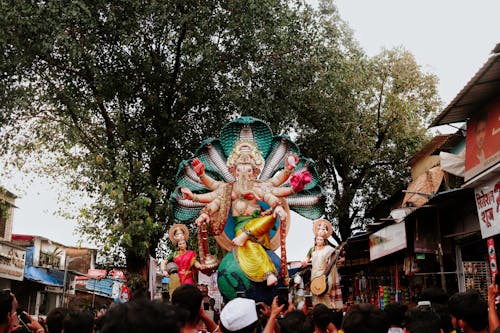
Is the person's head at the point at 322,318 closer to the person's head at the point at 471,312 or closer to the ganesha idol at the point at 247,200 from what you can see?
the person's head at the point at 471,312

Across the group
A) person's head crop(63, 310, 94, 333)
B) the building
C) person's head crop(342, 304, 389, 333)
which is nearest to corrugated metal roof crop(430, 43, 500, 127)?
person's head crop(342, 304, 389, 333)

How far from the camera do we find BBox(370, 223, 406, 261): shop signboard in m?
10.9

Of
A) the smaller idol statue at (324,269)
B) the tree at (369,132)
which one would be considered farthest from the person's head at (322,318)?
the tree at (369,132)

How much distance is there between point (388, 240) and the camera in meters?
11.5

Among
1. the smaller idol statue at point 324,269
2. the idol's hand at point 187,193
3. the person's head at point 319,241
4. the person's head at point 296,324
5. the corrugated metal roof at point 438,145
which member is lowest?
the person's head at point 296,324

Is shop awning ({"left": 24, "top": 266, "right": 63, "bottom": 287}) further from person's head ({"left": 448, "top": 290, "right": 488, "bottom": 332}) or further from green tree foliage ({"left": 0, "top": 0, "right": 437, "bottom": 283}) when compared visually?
person's head ({"left": 448, "top": 290, "right": 488, "bottom": 332})

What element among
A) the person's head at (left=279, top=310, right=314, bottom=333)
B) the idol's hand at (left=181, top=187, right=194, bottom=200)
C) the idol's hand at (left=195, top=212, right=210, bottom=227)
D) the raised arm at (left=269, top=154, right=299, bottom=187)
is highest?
the raised arm at (left=269, top=154, right=299, bottom=187)

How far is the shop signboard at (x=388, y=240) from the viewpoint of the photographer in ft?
35.6

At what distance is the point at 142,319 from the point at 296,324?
7.32 ft

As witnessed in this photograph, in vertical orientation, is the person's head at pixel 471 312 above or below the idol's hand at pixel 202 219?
below

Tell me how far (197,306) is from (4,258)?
75.5 feet

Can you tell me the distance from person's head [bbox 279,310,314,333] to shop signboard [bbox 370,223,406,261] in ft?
22.6

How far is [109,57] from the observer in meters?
14.3

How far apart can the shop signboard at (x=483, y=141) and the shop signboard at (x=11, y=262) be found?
2043 cm
